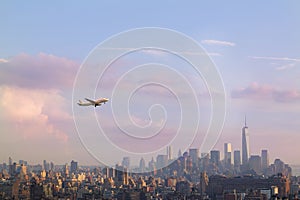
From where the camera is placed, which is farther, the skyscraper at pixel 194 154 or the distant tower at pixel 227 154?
the distant tower at pixel 227 154

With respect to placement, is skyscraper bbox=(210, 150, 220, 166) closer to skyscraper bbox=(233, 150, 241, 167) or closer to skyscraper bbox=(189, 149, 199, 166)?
skyscraper bbox=(233, 150, 241, 167)

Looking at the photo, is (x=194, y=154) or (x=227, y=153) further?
(x=227, y=153)

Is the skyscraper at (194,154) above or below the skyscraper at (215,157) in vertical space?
below

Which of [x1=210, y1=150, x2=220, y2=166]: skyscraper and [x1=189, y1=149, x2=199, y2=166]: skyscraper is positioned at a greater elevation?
[x1=210, y1=150, x2=220, y2=166]: skyscraper

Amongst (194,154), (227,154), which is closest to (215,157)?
(227,154)

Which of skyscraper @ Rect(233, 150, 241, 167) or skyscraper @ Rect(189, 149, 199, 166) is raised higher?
skyscraper @ Rect(233, 150, 241, 167)

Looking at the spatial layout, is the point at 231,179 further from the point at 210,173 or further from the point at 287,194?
the point at 287,194

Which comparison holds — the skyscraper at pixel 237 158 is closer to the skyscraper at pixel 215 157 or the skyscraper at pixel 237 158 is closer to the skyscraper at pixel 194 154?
the skyscraper at pixel 215 157

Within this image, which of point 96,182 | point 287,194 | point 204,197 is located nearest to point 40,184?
point 96,182

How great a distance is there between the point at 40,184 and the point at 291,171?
840 cm

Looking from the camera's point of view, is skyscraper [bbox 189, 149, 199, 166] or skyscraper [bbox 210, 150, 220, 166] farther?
skyscraper [bbox 210, 150, 220, 166]

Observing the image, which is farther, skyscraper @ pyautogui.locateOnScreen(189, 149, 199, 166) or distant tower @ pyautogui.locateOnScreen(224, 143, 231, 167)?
distant tower @ pyautogui.locateOnScreen(224, 143, 231, 167)

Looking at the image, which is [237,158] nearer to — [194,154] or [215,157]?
[215,157]

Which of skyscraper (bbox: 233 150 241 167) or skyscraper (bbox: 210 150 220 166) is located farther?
skyscraper (bbox: 233 150 241 167)
